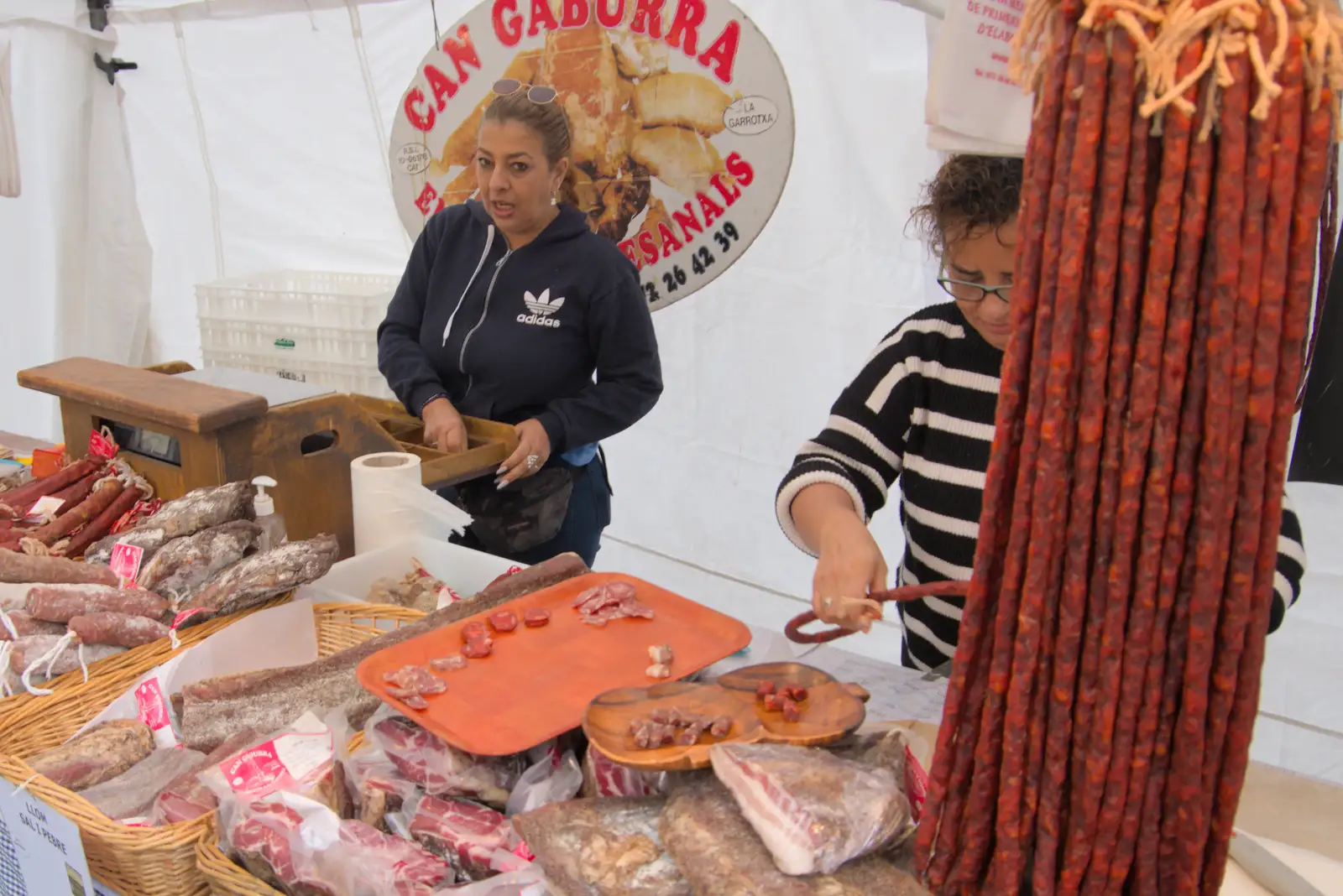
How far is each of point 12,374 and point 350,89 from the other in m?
2.96

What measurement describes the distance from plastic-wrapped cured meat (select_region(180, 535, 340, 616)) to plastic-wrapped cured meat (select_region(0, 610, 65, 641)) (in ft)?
0.69

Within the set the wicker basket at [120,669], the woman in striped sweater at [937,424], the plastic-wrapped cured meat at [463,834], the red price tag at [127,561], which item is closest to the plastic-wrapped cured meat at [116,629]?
the wicker basket at [120,669]

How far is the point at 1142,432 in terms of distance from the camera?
2.68ft

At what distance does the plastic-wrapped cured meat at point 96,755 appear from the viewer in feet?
4.71

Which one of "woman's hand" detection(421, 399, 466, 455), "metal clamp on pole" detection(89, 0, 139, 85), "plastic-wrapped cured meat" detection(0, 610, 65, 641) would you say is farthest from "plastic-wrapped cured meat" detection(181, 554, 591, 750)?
"metal clamp on pole" detection(89, 0, 139, 85)

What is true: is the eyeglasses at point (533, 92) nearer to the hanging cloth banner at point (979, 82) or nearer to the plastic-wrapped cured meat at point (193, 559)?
the plastic-wrapped cured meat at point (193, 559)

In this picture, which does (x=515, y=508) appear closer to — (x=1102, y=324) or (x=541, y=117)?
(x=541, y=117)

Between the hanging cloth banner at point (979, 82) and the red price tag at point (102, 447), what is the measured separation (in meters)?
2.17

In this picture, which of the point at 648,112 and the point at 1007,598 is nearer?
the point at 1007,598

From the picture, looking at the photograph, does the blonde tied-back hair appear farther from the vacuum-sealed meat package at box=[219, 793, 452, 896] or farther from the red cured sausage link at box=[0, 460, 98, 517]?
the vacuum-sealed meat package at box=[219, 793, 452, 896]

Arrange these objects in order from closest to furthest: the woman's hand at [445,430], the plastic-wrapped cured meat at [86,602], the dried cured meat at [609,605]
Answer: the dried cured meat at [609,605], the plastic-wrapped cured meat at [86,602], the woman's hand at [445,430]

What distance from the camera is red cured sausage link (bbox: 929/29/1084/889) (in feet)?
2.64

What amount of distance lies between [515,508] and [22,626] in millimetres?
1508

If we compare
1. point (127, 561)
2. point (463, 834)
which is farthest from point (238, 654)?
point (463, 834)
